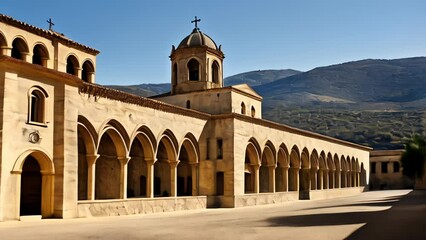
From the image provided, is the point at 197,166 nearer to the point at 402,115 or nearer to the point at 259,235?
the point at 259,235

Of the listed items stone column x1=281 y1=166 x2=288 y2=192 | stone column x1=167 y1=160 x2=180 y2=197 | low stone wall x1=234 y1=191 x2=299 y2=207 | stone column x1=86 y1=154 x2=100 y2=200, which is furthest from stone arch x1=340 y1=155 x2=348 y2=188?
stone column x1=86 y1=154 x2=100 y2=200

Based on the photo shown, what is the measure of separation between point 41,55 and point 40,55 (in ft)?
0.22

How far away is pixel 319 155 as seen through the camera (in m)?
47.8

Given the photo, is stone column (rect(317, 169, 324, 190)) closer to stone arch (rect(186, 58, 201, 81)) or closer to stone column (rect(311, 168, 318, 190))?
stone column (rect(311, 168, 318, 190))

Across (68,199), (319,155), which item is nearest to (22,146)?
(68,199)

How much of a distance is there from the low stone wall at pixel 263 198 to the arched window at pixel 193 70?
356 inches

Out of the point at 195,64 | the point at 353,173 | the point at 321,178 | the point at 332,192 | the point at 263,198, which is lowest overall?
the point at 332,192

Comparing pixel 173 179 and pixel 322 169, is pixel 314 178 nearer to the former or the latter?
pixel 322 169

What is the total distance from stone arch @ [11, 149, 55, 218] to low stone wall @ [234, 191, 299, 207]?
1264 centimetres

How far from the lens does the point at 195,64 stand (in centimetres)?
3672

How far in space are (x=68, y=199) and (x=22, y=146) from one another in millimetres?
2913

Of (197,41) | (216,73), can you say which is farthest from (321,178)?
(197,41)

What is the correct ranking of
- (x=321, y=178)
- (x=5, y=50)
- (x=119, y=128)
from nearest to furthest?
(x=5, y=50) → (x=119, y=128) → (x=321, y=178)

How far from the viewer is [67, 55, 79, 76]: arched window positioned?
27.8 m
